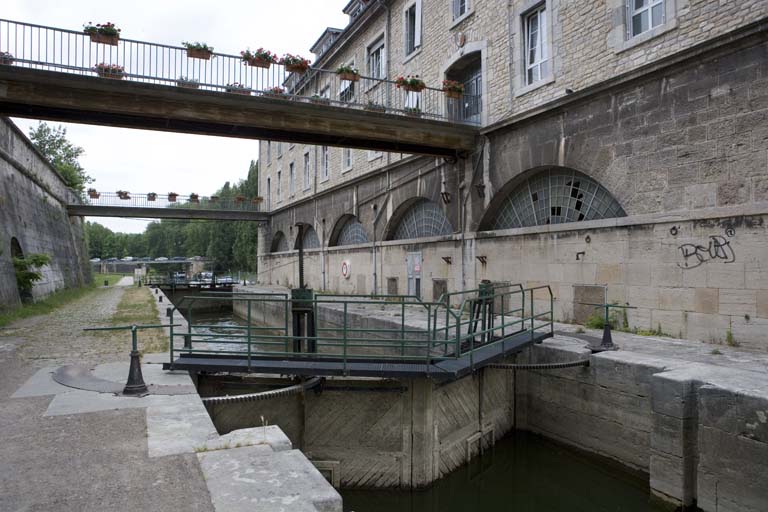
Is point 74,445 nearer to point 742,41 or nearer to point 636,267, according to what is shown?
point 636,267

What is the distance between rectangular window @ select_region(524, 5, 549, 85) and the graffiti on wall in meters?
5.63

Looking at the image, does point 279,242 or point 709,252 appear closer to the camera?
point 709,252

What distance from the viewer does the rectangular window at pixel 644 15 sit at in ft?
31.4

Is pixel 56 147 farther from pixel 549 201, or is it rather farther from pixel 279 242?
pixel 549 201

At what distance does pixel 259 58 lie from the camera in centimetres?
1277

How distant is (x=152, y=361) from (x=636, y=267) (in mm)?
8556

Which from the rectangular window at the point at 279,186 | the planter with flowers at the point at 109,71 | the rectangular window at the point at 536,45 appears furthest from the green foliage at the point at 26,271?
the rectangular window at the point at 279,186

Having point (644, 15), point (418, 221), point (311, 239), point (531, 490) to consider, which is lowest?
point (531, 490)

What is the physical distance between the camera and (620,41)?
10164 millimetres

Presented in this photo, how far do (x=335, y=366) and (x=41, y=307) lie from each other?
43.2ft

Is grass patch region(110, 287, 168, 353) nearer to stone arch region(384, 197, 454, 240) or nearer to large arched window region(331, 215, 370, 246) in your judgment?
large arched window region(331, 215, 370, 246)

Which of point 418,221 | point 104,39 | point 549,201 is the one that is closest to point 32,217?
point 104,39

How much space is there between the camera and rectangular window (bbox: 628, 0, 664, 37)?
958 centimetres

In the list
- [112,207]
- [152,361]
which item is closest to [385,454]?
[152,361]
